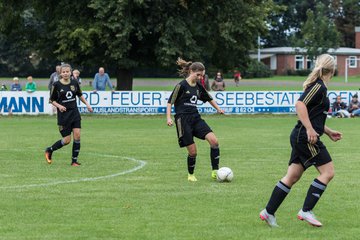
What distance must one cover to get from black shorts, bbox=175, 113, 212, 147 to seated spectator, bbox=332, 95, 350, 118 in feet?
62.4

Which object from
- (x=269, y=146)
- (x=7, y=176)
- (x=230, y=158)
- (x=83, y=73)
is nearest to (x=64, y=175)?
(x=7, y=176)

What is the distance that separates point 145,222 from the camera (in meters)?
8.28

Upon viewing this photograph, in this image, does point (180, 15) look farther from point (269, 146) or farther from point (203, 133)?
point (203, 133)

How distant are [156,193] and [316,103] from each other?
3.27 m

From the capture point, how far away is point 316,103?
7.85m

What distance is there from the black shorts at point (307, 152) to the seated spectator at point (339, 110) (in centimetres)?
2240

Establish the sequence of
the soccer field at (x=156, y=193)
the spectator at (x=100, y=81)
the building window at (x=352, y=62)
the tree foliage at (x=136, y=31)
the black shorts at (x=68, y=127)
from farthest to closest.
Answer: the building window at (x=352, y=62) < the tree foliage at (x=136, y=31) < the spectator at (x=100, y=81) < the black shorts at (x=68, y=127) < the soccer field at (x=156, y=193)

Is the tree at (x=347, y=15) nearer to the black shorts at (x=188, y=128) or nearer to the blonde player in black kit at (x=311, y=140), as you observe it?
the black shorts at (x=188, y=128)

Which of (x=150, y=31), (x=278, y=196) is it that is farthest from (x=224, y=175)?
(x=150, y=31)

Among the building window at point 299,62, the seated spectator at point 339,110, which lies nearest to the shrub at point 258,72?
the building window at point 299,62

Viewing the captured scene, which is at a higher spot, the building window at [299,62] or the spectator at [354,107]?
the building window at [299,62]

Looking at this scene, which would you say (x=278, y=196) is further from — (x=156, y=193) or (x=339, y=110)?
(x=339, y=110)

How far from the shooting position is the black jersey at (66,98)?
44.7 feet

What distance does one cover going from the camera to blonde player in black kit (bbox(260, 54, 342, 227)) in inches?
306
